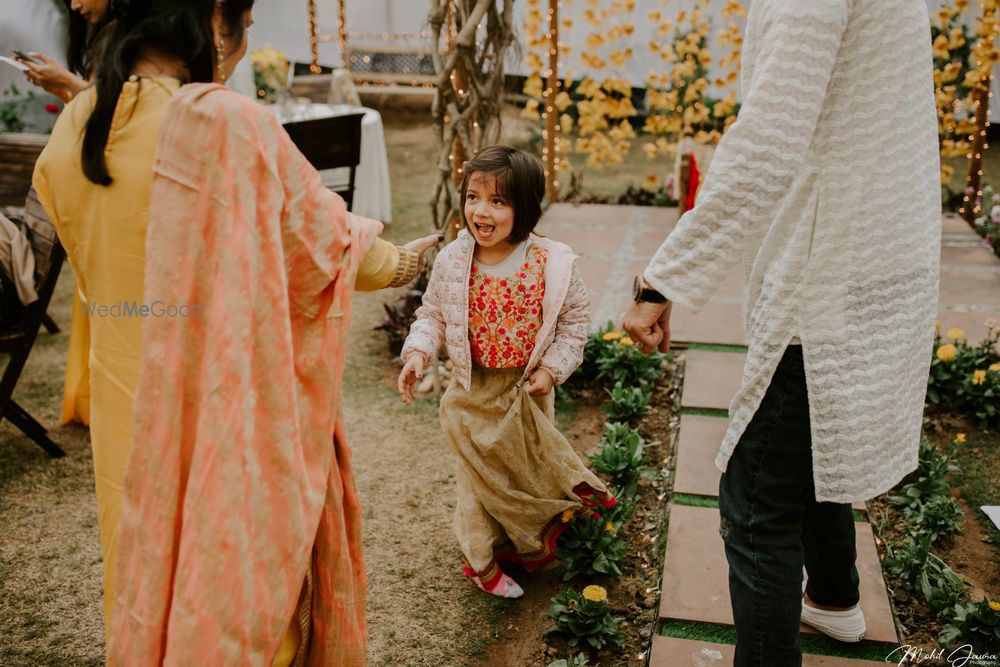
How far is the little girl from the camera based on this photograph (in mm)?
2391

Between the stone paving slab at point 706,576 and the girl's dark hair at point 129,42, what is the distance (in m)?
1.79

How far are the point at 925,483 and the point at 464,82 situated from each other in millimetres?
2276

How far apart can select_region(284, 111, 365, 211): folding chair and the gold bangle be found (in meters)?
2.92

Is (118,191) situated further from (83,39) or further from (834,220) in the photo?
(834,220)

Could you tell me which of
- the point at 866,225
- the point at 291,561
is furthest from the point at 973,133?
the point at 291,561

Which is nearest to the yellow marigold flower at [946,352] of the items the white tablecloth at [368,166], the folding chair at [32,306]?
the folding chair at [32,306]

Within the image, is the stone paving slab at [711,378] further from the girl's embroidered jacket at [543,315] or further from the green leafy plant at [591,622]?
the green leafy plant at [591,622]

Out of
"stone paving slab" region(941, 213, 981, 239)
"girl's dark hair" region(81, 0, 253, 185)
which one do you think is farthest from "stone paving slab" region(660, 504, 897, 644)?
"stone paving slab" region(941, 213, 981, 239)

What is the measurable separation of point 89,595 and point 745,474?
6.74ft

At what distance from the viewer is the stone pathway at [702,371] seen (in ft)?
7.69

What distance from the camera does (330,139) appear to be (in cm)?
488

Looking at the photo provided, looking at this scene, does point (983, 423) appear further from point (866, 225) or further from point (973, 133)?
point (973, 133)

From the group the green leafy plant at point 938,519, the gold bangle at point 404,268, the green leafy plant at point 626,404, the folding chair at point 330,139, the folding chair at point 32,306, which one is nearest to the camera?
the gold bangle at point 404,268
